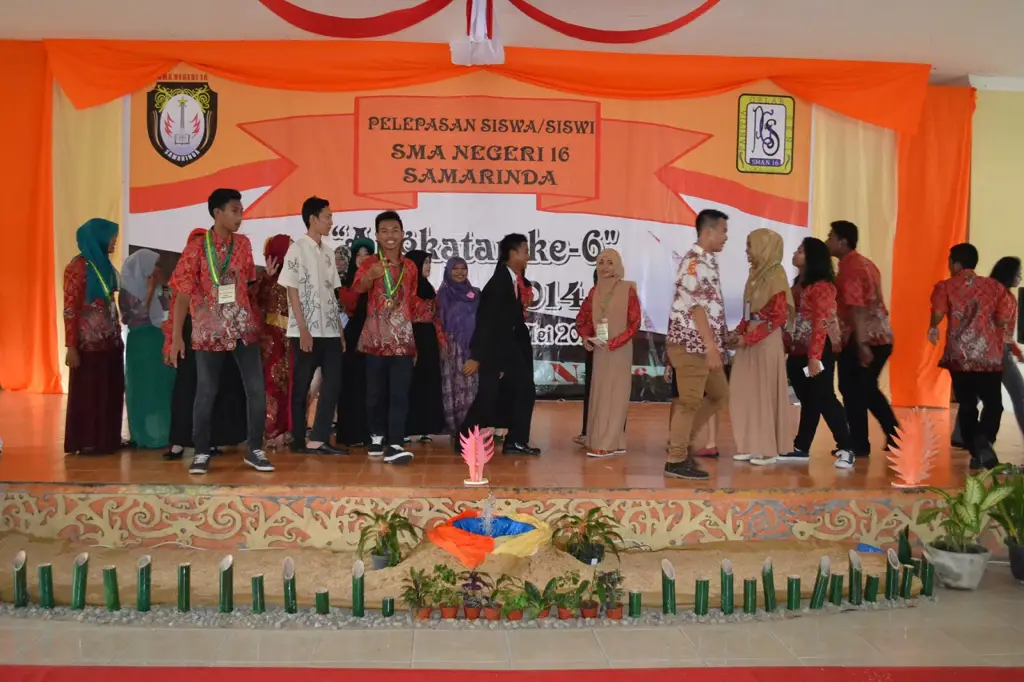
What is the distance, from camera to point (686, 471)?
3.84 m

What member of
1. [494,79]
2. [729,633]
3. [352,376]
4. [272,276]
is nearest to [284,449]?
[352,376]

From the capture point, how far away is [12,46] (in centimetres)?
674

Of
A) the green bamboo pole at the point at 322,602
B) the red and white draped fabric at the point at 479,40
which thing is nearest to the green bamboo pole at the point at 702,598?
the green bamboo pole at the point at 322,602

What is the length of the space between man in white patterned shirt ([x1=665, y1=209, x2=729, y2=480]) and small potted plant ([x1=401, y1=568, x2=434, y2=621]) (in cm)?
140

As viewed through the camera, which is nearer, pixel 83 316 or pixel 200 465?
pixel 200 465

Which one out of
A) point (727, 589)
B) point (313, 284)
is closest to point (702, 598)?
point (727, 589)

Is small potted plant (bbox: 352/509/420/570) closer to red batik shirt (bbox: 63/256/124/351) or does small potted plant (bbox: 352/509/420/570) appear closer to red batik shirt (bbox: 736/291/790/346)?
red batik shirt (bbox: 63/256/124/351)

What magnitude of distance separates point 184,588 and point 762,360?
281cm

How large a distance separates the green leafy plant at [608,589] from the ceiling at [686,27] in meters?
4.17

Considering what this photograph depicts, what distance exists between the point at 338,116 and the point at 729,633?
5.19 metres

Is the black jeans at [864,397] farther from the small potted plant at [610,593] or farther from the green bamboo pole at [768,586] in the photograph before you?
the small potted plant at [610,593]

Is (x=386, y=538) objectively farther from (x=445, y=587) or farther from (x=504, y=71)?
(x=504, y=71)

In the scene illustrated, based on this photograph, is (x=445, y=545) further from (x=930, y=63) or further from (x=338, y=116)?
(x=930, y=63)

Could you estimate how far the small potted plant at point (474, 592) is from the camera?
291cm
